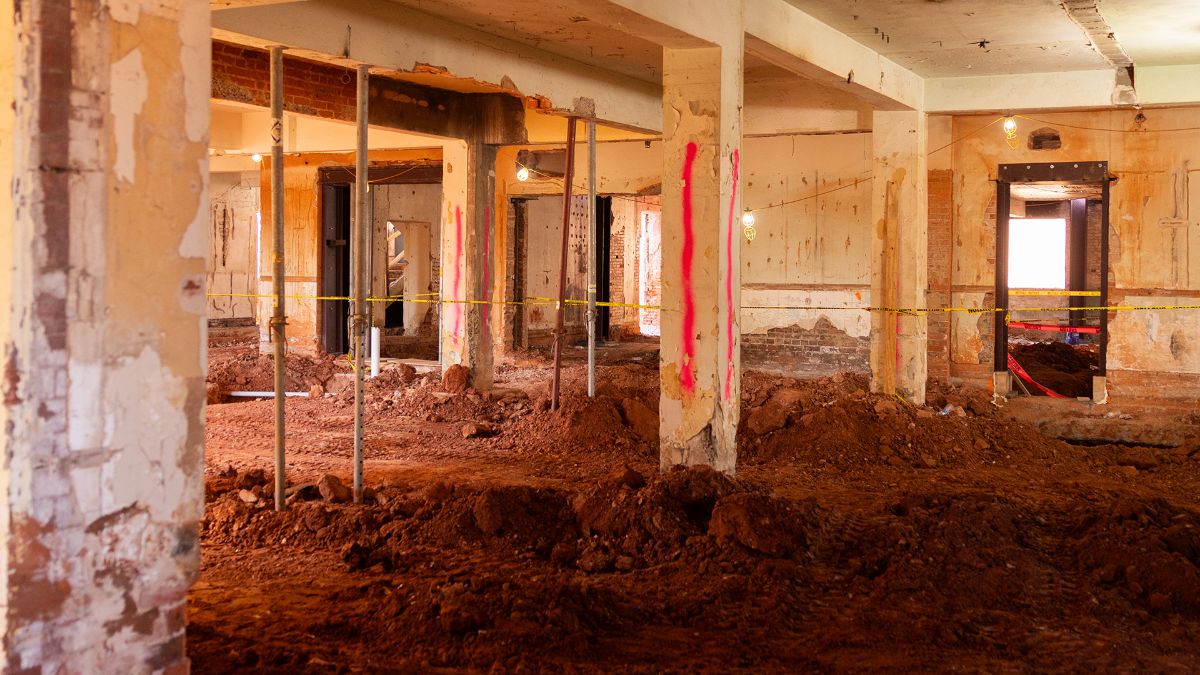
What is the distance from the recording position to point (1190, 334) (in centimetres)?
1261

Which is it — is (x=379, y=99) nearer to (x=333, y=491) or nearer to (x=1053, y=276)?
(x=333, y=491)

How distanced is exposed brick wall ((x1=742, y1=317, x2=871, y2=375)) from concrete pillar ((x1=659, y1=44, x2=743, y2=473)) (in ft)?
24.7

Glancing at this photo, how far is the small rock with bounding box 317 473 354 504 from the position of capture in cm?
744

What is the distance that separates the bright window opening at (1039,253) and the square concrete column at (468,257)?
14.6 metres

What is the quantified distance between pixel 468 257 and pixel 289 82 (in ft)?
11.0

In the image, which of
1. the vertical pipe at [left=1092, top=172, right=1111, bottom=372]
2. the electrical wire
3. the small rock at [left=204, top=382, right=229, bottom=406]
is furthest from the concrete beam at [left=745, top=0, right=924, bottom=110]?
the small rock at [left=204, top=382, right=229, bottom=406]

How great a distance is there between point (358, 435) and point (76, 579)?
3904 mm

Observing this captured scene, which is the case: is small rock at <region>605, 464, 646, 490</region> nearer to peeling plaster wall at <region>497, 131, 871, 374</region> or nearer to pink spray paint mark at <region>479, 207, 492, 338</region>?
pink spray paint mark at <region>479, 207, 492, 338</region>

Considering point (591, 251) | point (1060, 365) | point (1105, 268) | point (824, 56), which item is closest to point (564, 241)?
point (591, 251)

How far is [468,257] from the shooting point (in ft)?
44.1

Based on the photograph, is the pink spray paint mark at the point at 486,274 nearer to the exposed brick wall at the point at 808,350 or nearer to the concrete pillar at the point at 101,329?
the exposed brick wall at the point at 808,350

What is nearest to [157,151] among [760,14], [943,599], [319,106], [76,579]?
[76,579]

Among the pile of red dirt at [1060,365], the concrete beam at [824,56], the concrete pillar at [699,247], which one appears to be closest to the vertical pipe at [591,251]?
the concrete beam at [824,56]

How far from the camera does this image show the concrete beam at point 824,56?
8.60m
